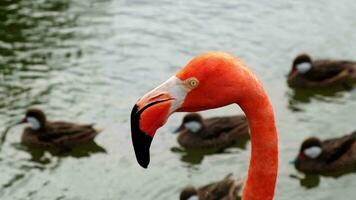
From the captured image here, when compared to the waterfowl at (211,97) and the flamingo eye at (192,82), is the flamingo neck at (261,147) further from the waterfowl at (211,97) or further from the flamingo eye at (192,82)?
the flamingo eye at (192,82)

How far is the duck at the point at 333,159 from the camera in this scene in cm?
1053

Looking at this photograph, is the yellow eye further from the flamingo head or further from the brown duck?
the brown duck

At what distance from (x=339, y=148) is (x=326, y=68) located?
90.0 inches

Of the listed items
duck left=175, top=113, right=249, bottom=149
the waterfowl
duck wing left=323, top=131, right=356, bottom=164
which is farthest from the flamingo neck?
duck left=175, top=113, right=249, bottom=149

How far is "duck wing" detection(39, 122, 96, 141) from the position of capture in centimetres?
1098

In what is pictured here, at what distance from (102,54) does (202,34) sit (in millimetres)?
1881

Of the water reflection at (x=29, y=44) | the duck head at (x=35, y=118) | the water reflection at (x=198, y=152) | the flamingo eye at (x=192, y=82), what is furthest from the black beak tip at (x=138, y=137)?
the water reflection at (x=29, y=44)

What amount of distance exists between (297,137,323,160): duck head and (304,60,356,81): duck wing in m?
2.28

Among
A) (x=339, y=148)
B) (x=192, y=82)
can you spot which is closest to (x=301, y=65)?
(x=339, y=148)

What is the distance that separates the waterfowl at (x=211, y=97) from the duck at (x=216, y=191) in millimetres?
5019

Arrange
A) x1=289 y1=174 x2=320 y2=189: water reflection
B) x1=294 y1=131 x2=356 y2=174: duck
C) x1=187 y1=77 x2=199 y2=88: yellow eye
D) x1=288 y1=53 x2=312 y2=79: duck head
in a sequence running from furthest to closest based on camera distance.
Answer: x1=288 y1=53 x2=312 y2=79: duck head, x1=294 y1=131 x2=356 y2=174: duck, x1=289 y1=174 x2=320 y2=189: water reflection, x1=187 y1=77 x2=199 y2=88: yellow eye

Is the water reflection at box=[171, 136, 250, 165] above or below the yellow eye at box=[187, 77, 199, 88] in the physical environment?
below

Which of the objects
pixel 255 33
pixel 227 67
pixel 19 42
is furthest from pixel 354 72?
pixel 227 67

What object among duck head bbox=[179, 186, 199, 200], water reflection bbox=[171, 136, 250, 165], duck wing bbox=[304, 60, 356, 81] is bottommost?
water reflection bbox=[171, 136, 250, 165]
